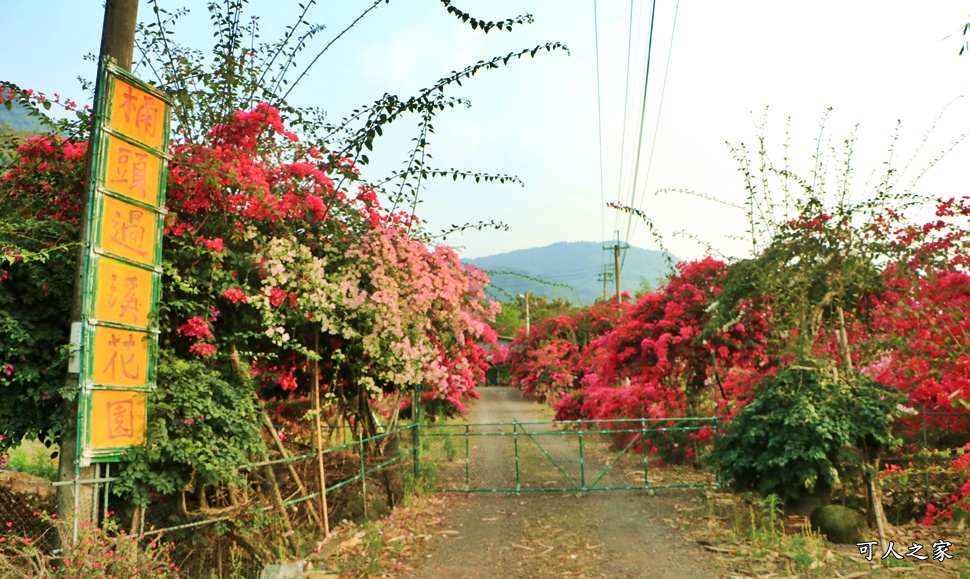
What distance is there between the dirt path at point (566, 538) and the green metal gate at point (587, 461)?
44 centimetres

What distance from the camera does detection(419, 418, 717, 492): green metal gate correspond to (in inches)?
413

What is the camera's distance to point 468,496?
10.3 meters

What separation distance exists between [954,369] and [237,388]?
636 centimetres

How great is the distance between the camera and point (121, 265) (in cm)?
486

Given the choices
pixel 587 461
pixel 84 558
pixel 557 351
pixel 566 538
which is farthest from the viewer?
pixel 557 351

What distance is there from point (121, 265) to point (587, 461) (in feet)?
35.2

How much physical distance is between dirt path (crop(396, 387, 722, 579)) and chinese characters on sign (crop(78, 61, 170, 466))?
303cm

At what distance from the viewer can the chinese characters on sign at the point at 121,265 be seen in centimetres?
464

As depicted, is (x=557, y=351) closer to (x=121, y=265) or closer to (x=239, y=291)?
(x=239, y=291)

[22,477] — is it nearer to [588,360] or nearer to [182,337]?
[182,337]

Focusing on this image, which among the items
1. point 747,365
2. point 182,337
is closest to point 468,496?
point 747,365

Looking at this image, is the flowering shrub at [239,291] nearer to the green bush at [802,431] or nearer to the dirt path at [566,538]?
the dirt path at [566,538]

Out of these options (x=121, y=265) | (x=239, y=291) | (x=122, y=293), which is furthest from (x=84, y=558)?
(x=239, y=291)

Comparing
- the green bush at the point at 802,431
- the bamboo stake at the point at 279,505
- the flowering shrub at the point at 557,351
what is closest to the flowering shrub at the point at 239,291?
the bamboo stake at the point at 279,505
